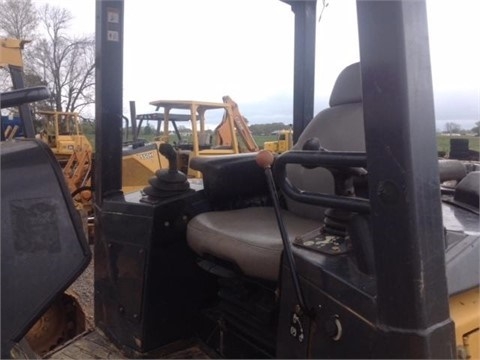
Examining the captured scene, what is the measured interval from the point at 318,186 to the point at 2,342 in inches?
48.6

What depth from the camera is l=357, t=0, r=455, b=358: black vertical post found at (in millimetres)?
864

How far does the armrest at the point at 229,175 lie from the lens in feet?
6.53

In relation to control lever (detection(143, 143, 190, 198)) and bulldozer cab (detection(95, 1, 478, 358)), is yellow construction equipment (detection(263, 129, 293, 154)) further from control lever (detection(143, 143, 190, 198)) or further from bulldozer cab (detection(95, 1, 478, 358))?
control lever (detection(143, 143, 190, 198))

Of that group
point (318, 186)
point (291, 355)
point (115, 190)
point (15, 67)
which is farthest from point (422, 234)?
point (15, 67)

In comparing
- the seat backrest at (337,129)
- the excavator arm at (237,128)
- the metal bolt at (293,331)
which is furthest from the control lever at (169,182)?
the excavator arm at (237,128)

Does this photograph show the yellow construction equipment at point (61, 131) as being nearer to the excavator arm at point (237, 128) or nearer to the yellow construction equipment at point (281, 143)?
the excavator arm at point (237, 128)

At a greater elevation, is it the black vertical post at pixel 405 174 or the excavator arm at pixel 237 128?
the excavator arm at pixel 237 128

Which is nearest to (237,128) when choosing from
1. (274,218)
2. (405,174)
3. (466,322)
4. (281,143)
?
(281,143)

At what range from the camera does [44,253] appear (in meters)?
1.24

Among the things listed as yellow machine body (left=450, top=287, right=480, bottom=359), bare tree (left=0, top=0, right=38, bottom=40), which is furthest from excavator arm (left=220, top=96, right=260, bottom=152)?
yellow machine body (left=450, top=287, right=480, bottom=359)

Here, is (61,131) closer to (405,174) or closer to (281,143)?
(281,143)

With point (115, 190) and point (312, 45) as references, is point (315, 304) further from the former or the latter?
point (312, 45)

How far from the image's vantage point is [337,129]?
199 centimetres

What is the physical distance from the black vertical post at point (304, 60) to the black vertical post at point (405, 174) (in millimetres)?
1378
